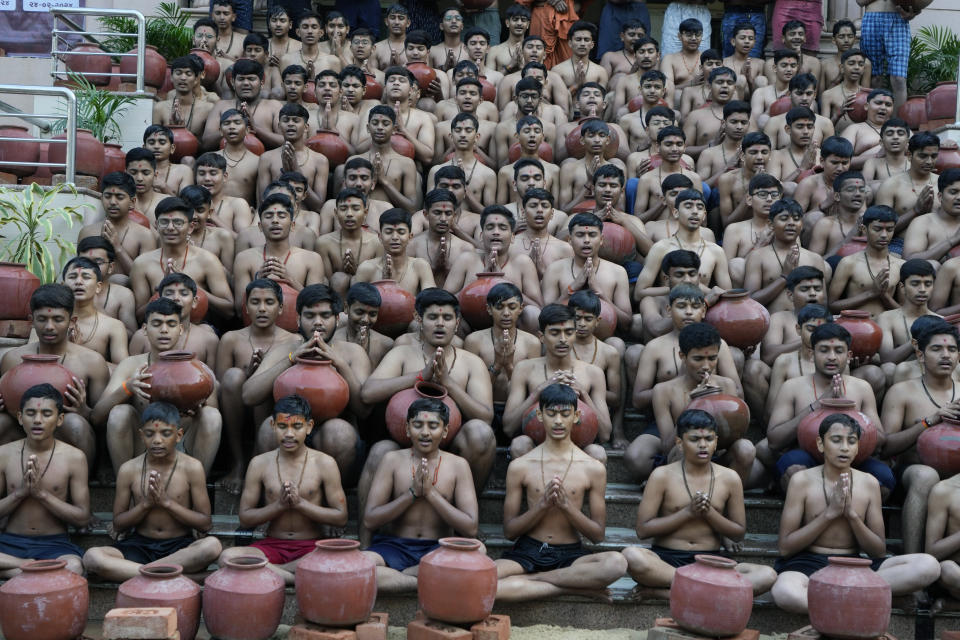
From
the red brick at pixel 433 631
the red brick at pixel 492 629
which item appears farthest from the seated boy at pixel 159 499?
the red brick at pixel 492 629

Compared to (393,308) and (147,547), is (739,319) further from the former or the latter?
(147,547)

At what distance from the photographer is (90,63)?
42.1 feet

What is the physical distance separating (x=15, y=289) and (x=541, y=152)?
16.9 feet

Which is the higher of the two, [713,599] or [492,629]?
[713,599]

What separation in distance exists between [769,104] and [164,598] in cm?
919

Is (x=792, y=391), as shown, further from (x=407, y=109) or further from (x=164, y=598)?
(x=407, y=109)

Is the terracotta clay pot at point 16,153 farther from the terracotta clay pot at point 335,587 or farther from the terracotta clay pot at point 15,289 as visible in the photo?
the terracotta clay pot at point 335,587

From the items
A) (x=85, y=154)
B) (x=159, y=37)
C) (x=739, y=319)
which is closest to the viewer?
Result: (x=739, y=319)

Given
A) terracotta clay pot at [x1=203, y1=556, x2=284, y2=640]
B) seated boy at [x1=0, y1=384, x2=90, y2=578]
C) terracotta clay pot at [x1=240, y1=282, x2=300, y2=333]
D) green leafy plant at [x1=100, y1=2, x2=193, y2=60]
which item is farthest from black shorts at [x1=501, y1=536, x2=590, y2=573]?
green leafy plant at [x1=100, y1=2, x2=193, y2=60]

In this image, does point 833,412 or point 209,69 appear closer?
point 833,412

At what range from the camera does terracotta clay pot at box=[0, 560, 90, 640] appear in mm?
6629

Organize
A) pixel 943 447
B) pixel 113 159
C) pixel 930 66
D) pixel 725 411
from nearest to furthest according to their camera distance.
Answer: pixel 943 447 → pixel 725 411 → pixel 113 159 → pixel 930 66

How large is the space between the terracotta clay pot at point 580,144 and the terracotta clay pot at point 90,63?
15.4 ft

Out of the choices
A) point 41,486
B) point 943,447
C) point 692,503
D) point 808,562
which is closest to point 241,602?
point 41,486
